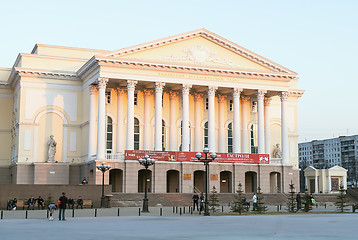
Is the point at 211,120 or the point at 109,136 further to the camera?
the point at 211,120

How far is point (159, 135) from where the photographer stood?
56.5 metres

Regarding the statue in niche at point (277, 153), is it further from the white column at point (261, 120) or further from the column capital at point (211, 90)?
the column capital at point (211, 90)

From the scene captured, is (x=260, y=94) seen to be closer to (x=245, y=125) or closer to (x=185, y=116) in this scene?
(x=245, y=125)

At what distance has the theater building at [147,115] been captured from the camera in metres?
Result: 56.1

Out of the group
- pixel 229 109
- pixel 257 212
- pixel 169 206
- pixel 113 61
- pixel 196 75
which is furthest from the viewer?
pixel 229 109

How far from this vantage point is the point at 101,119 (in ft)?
180

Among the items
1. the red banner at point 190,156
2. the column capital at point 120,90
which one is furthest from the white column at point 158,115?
the column capital at point 120,90

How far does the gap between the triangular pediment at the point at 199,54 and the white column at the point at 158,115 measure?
8.75 ft

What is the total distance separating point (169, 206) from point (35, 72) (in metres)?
21.1

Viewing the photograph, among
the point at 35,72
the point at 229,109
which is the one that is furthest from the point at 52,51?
the point at 229,109

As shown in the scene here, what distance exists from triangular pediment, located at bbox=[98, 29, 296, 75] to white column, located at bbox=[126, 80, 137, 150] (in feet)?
8.64

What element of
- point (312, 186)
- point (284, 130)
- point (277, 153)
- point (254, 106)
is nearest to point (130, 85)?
point (254, 106)

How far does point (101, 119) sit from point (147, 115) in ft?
21.5

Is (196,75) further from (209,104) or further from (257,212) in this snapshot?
(257,212)
